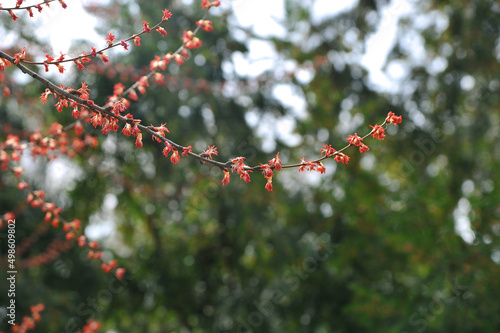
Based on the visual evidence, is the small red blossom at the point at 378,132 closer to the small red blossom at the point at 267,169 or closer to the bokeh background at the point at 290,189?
the small red blossom at the point at 267,169

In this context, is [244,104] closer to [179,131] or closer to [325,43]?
[179,131]

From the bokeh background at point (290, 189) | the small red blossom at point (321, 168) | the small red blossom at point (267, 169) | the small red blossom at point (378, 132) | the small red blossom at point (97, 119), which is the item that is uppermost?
the bokeh background at point (290, 189)

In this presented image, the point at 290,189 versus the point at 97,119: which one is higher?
the point at 290,189

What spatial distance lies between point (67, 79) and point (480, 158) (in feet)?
18.8

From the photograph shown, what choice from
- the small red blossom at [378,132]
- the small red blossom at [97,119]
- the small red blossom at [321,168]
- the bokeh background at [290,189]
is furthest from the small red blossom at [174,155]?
the bokeh background at [290,189]

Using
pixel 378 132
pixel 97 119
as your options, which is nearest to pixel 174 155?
pixel 97 119

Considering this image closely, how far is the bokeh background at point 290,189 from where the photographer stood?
4.42 m

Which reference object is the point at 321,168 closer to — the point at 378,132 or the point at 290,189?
the point at 378,132

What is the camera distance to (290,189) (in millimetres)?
6305

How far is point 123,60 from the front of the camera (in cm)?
459

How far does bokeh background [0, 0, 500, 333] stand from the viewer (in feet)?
14.5

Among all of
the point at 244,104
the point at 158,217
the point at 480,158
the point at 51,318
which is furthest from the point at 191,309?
the point at 480,158

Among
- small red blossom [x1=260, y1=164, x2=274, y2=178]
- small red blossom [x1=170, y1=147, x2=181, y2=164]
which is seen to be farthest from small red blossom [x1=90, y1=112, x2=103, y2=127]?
small red blossom [x1=260, y1=164, x2=274, y2=178]

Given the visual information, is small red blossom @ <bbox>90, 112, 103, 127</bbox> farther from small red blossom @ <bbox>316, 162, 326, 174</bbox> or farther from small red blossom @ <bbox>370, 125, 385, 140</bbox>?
small red blossom @ <bbox>370, 125, 385, 140</bbox>
